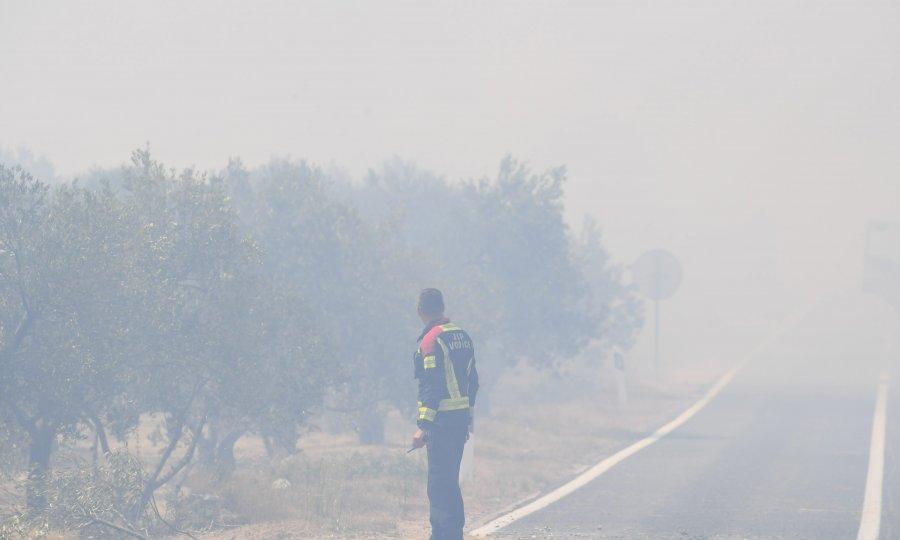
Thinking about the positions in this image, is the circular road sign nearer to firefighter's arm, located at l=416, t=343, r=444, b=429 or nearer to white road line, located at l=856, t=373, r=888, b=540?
white road line, located at l=856, t=373, r=888, b=540

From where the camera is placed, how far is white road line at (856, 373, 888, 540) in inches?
440

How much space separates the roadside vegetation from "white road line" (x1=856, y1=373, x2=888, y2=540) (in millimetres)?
4384

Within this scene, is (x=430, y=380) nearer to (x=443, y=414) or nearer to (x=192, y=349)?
(x=443, y=414)

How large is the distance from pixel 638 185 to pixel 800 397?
151 meters

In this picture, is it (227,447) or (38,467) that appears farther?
(227,447)

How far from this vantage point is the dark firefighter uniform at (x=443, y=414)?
8.51m

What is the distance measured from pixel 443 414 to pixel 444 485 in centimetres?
58

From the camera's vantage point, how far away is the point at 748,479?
14.8 metres

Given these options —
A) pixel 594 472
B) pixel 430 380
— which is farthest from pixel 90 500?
pixel 594 472

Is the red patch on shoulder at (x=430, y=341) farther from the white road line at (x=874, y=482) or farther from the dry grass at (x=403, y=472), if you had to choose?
the white road line at (x=874, y=482)

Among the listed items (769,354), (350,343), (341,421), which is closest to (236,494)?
(350,343)

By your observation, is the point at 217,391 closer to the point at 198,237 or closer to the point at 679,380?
the point at 198,237

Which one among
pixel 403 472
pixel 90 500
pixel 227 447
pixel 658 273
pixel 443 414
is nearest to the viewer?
pixel 443 414

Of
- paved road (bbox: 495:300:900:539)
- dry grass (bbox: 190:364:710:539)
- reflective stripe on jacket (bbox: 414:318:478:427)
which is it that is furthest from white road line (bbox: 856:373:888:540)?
reflective stripe on jacket (bbox: 414:318:478:427)
